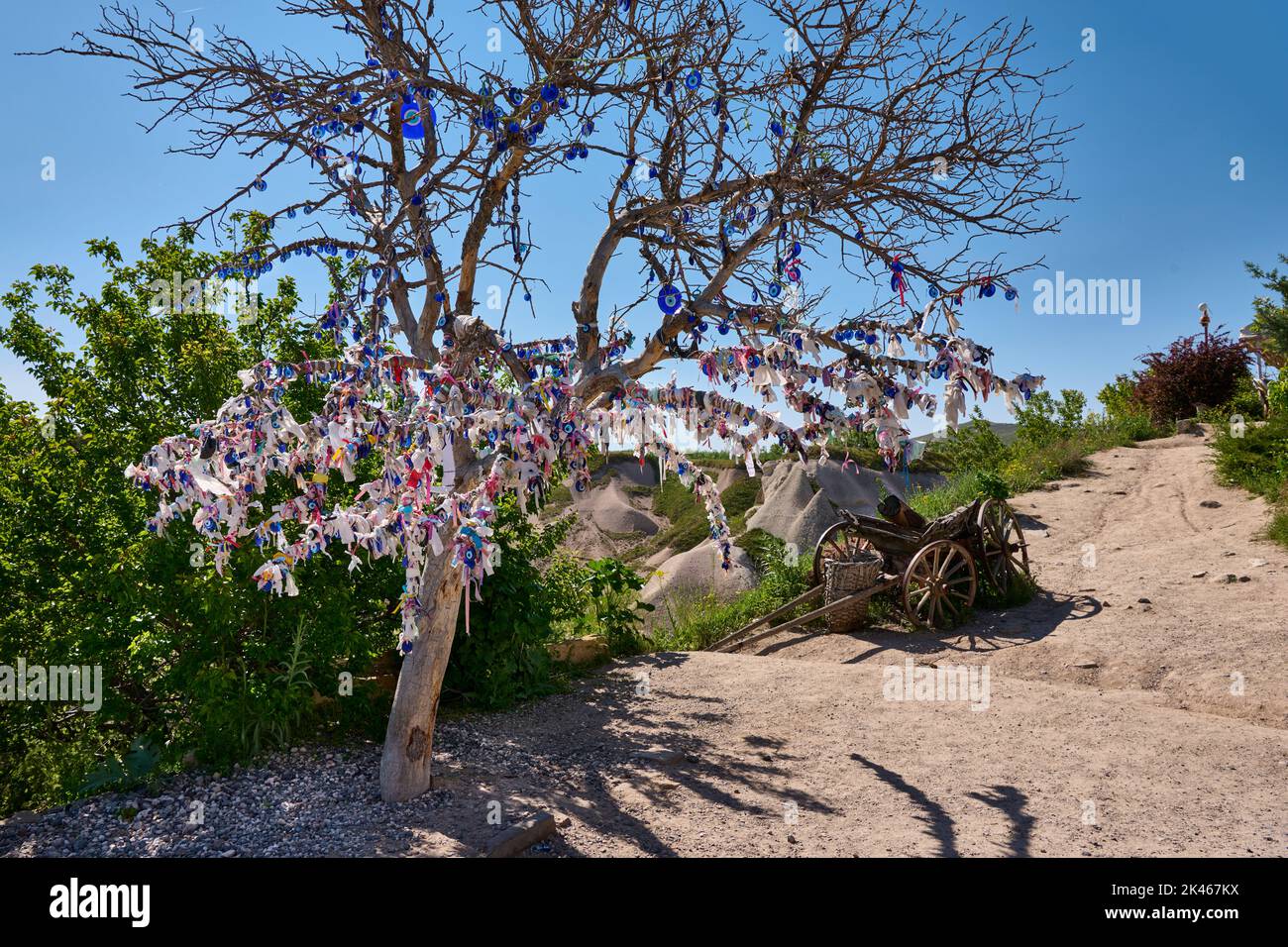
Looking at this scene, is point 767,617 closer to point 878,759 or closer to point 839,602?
point 839,602

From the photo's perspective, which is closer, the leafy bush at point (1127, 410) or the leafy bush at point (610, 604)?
the leafy bush at point (610, 604)

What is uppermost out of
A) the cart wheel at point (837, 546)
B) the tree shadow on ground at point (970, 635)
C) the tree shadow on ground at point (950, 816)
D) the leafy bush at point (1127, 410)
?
the leafy bush at point (1127, 410)

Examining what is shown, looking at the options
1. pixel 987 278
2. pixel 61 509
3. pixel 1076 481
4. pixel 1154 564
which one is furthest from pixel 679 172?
pixel 1076 481

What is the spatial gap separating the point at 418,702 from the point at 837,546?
699 centimetres

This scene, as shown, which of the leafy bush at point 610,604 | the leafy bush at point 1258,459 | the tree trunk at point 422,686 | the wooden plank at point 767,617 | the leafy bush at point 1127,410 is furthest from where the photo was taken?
the leafy bush at point 1127,410

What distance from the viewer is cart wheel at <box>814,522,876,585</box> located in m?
10.2

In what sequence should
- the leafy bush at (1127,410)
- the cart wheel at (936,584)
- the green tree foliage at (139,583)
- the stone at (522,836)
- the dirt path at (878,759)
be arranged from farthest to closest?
the leafy bush at (1127,410)
the cart wheel at (936,584)
the green tree foliage at (139,583)
the dirt path at (878,759)
the stone at (522,836)

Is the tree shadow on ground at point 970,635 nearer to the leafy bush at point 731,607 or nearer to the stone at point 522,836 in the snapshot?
the leafy bush at point 731,607

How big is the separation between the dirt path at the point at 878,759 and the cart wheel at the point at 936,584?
32 centimetres

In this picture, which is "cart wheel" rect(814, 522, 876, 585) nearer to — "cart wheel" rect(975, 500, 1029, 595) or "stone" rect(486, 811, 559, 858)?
"cart wheel" rect(975, 500, 1029, 595)

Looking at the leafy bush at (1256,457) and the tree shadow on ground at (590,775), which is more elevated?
the leafy bush at (1256,457)

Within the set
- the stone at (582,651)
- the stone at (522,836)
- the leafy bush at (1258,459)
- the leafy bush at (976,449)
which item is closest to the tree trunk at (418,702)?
the stone at (522,836)

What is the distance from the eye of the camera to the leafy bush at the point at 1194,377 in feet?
69.1
